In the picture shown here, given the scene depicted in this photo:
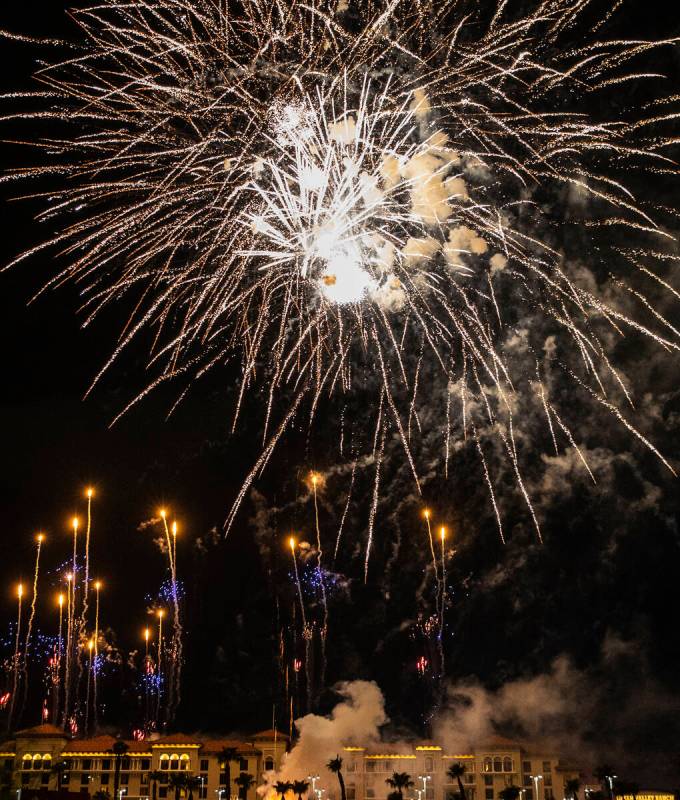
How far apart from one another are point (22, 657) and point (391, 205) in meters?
46.8

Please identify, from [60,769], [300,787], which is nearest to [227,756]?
[300,787]

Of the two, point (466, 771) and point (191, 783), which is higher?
point (191, 783)

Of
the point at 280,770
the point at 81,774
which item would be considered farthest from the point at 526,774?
the point at 81,774

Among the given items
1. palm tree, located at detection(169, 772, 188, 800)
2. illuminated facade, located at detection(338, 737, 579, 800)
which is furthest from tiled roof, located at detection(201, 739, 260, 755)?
illuminated facade, located at detection(338, 737, 579, 800)

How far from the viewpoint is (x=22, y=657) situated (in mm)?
56219

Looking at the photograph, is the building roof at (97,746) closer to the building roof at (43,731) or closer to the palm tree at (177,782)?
the building roof at (43,731)

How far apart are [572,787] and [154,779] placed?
28.6m

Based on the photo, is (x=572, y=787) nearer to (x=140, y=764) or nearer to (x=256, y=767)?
(x=256, y=767)

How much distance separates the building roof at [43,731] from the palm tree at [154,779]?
23.1 ft

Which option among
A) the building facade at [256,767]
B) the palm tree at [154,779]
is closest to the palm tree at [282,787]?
the building facade at [256,767]

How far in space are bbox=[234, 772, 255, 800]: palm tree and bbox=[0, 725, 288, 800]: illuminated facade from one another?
130 millimetres

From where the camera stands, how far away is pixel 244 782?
196 feet

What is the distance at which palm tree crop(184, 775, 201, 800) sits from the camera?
5569 centimetres

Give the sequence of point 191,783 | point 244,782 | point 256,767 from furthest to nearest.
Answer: point 256,767
point 244,782
point 191,783
